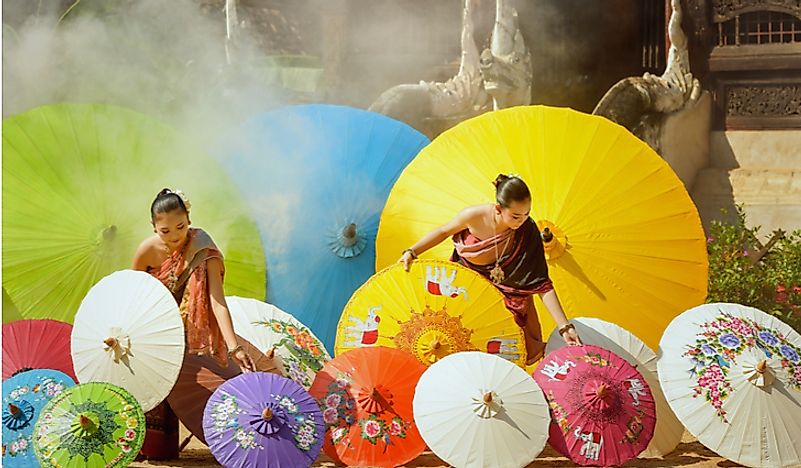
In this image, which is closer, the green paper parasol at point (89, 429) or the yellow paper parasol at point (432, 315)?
the green paper parasol at point (89, 429)

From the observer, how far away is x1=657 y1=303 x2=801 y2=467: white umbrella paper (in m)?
5.64

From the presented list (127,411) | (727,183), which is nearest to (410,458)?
(127,411)

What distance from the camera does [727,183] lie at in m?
9.24

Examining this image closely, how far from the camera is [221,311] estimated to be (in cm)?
579

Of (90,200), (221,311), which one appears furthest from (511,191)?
(90,200)

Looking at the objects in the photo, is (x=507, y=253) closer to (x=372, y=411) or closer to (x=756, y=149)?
(x=372, y=411)

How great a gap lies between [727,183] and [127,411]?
17.0 feet

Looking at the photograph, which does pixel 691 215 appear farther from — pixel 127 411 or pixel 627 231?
pixel 127 411

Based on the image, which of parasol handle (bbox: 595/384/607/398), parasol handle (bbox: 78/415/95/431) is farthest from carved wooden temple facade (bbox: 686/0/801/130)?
parasol handle (bbox: 78/415/95/431)

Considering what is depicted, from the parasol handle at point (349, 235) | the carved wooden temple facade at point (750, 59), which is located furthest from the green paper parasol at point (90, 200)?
the carved wooden temple facade at point (750, 59)

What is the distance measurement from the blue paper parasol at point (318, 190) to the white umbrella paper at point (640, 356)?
1.30 meters

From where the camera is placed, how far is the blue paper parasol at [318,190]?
23.0 feet

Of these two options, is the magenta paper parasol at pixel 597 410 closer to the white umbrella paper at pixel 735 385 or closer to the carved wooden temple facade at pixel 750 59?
the white umbrella paper at pixel 735 385

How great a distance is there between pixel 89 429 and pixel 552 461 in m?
1.97
